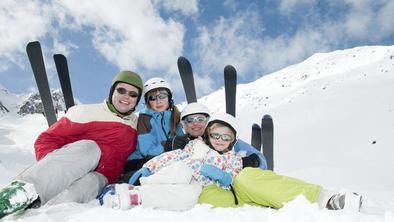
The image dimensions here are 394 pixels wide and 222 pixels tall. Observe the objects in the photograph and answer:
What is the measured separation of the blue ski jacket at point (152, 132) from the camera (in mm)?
4266

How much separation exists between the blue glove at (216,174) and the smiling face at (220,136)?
1.65 feet

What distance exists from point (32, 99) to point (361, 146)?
6108cm

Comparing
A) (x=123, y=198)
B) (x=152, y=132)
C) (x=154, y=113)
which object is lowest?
(x=123, y=198)

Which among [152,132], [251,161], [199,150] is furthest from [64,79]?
[251,161]

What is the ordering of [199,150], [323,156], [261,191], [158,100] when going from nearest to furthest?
[261,191], [199,150], [158,100], [323,156]

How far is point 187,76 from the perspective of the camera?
6504 mm

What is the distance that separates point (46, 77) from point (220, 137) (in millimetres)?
3272

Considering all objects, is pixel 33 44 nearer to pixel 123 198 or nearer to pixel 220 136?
pixel 220 136

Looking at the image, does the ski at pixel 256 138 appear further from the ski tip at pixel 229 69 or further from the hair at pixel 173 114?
the hair at pixel 173 114

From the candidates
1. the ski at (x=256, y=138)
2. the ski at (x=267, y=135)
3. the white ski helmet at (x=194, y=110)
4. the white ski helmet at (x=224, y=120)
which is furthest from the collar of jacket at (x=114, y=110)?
the ski at (x=256, y=138)

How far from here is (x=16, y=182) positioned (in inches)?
110

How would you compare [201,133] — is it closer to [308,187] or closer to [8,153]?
[308,187]

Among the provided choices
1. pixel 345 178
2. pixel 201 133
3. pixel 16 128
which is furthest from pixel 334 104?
pixel 16 128

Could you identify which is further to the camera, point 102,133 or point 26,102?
point 26,102
